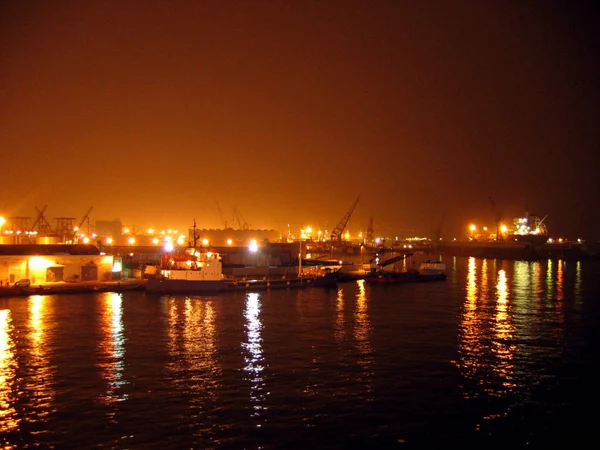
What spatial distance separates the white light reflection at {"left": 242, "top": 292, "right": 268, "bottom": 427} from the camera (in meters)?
16.7

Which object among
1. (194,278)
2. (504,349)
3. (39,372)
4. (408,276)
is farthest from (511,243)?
(39,372)

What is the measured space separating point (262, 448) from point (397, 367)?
890cm

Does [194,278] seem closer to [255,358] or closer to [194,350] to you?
[194,350]

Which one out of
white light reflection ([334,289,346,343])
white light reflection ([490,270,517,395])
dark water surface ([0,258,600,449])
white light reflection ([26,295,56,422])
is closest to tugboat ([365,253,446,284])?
white light reflection ([334,289,346,343])

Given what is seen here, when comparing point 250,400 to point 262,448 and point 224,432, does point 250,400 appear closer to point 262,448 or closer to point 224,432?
point 224,432

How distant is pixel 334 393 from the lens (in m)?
17.5

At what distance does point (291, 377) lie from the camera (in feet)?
63.3

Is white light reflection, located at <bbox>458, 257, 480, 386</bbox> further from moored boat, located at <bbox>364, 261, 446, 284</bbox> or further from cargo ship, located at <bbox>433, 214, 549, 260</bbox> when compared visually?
cargo ship, located at <bbox>433, 214, 549, 260</bbox>

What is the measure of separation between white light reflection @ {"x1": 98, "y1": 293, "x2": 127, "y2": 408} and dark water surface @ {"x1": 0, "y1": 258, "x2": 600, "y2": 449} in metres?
0.09

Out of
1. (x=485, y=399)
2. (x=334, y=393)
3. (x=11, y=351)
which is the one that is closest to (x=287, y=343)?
(x=334, y=393)

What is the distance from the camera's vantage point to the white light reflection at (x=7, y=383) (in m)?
14.6

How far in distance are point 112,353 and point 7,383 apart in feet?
15.7

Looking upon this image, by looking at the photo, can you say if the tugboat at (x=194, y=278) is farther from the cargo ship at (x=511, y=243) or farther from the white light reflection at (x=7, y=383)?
the cargo ship at (x=511, y=243)

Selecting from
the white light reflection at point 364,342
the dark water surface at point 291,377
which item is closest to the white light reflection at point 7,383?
the dark water surface at point 291,377
